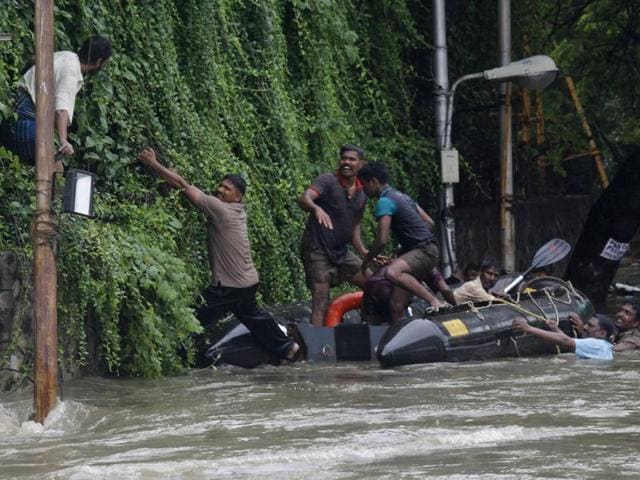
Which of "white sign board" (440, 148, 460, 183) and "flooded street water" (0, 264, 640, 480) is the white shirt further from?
"white sign board" (440, 148, 460, 183)

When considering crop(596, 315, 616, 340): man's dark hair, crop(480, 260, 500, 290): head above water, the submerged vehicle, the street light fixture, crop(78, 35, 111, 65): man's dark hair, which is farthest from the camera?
the street light fixture

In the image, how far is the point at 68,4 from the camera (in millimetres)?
13117

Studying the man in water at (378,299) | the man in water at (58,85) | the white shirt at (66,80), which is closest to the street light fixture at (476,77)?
the man in water at (378,299)

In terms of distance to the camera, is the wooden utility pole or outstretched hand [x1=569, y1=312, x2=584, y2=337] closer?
outstretched hand [x1=569, y1=312, x2=584, y2=337]

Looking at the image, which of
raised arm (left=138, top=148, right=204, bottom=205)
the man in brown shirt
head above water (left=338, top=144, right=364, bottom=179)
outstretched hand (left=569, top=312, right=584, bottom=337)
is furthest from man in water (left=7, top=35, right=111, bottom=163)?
outstretched hand (left=569, top=312, right=584, bottom=337)

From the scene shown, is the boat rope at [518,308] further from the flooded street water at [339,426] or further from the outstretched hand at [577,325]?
the flooded street water at [339,426]

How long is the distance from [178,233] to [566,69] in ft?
29.4

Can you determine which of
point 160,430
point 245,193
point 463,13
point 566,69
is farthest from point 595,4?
point 160,430

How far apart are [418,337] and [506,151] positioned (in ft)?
25.9

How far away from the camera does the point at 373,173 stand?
580 inches

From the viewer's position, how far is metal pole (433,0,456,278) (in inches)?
811

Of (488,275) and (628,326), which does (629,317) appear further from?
(488,275)

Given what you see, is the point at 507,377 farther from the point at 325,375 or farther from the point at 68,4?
the point at 68,4

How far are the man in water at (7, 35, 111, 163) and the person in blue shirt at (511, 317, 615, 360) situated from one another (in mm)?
5132
